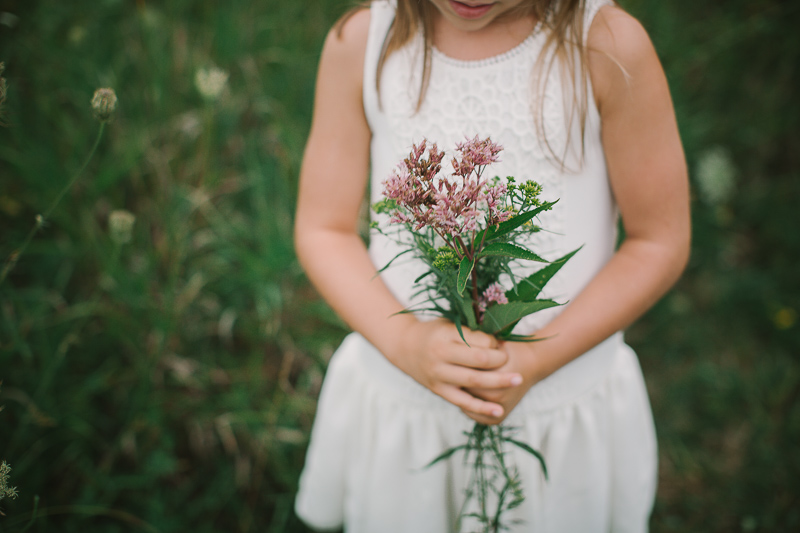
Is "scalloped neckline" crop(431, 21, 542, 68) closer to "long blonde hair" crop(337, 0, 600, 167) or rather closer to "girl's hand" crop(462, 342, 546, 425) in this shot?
"long blonde hair" crop(337, 0, 600, 167)

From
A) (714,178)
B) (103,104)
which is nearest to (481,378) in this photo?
(103,104)

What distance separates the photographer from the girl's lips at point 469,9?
0.81 metres

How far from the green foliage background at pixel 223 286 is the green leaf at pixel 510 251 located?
4.39ft

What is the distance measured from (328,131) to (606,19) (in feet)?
1.80

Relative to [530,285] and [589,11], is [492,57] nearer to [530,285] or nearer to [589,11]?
[589,11]

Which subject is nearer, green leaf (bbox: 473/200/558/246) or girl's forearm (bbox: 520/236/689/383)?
green leaf (bbox: 473/200/558/246)

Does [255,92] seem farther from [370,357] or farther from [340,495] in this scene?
[340,495]

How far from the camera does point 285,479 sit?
1.70 m

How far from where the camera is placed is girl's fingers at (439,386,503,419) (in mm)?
822

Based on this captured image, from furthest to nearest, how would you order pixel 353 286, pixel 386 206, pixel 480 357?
1. pixel 353 286
2. pixel 480 357
3. pixel 386 206

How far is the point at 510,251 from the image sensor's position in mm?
563

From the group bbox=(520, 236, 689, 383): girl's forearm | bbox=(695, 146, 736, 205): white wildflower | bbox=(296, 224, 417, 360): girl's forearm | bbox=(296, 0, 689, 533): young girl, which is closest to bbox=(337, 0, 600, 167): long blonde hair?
bbox=(296, 0, 689, 533): young girl

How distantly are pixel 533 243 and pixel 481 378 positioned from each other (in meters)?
0.24

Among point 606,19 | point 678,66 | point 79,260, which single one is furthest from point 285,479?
point 678,66
